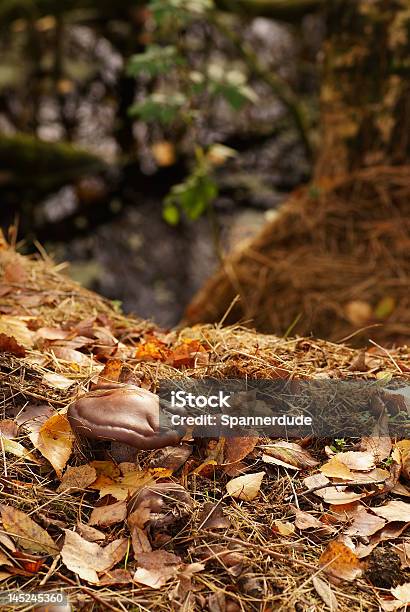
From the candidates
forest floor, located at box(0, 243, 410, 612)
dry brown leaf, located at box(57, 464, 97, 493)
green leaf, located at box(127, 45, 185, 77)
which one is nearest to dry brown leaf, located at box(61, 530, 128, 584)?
forest floor, located at box(0, 243, 410, 612)

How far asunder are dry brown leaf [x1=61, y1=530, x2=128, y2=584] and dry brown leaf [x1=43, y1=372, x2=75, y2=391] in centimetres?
39

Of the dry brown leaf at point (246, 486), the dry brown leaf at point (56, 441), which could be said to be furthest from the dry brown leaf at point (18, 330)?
the dry brown leaf at point (246, 486)

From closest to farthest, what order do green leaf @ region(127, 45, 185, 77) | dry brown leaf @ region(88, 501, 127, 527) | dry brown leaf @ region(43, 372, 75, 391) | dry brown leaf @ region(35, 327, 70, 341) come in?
dry brown leaf @ region(88, 501, 127, 527)
dry brown leaf @ region(43, 372, 75, 391)
dry brown leaf @ region(35, 327, 70, 341)
green leaf @ region(127, 45, 185, 77)

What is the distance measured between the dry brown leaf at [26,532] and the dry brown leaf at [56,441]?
0.12 m

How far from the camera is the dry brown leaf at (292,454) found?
1.47m

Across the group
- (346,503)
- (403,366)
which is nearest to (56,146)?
(403,366)

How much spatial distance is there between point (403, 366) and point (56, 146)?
14.0 feet

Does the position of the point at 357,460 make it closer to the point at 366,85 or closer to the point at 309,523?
the point at 309,523

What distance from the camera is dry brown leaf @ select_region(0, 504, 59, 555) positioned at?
1.26 m

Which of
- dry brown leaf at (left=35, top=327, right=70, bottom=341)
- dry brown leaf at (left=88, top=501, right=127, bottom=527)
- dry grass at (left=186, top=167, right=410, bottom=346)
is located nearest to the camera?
dry brown leaf at (left=88, top=501, right=127, bottom=527)

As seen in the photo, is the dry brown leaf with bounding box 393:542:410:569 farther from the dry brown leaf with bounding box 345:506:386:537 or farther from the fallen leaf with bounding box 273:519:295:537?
the fallen leaf with bounding box 273:519:295:537

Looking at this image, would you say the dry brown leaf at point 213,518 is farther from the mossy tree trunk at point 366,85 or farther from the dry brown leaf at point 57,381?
the mossy tree trunk at point 366,85

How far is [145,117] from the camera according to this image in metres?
3.11

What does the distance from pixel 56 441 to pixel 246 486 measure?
406 millimetres
